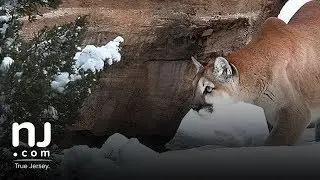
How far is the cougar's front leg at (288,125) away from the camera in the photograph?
445cm

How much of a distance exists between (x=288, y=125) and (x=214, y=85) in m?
0.43

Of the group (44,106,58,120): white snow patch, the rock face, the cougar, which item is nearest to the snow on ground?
the rock face

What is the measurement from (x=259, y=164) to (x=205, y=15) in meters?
1.51

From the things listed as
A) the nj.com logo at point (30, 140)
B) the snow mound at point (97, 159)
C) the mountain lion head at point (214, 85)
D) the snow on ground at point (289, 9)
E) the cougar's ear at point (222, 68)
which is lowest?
the snow mound at point (97, 159)

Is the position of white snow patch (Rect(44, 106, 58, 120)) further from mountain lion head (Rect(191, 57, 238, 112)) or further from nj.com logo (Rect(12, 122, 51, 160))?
mountain lion head (Rect(191, 57, 238, 112))

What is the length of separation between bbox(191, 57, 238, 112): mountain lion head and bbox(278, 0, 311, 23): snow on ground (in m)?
1.25

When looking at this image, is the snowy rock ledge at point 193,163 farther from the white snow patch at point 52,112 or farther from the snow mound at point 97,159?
the white snow patch at point 52,112

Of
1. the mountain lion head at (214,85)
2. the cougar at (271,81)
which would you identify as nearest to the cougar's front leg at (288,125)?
the cougar at (271,81)

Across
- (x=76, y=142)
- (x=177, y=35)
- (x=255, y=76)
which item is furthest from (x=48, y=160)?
(x=177, y=35)

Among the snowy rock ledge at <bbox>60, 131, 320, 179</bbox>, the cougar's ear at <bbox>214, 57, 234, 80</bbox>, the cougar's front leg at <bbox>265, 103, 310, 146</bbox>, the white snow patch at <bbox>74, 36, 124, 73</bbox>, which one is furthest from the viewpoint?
the white snow patch at <bbox>74, 36, 124, 73</bbox>

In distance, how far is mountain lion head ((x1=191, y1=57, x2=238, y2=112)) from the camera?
438 centimetres

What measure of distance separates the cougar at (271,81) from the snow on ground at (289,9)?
3.04ft

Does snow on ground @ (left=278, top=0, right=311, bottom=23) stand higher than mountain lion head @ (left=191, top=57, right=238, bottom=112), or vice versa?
snow on ground @ (left=278, top=0, right=311, bottom=23)

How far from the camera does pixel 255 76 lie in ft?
14.6
